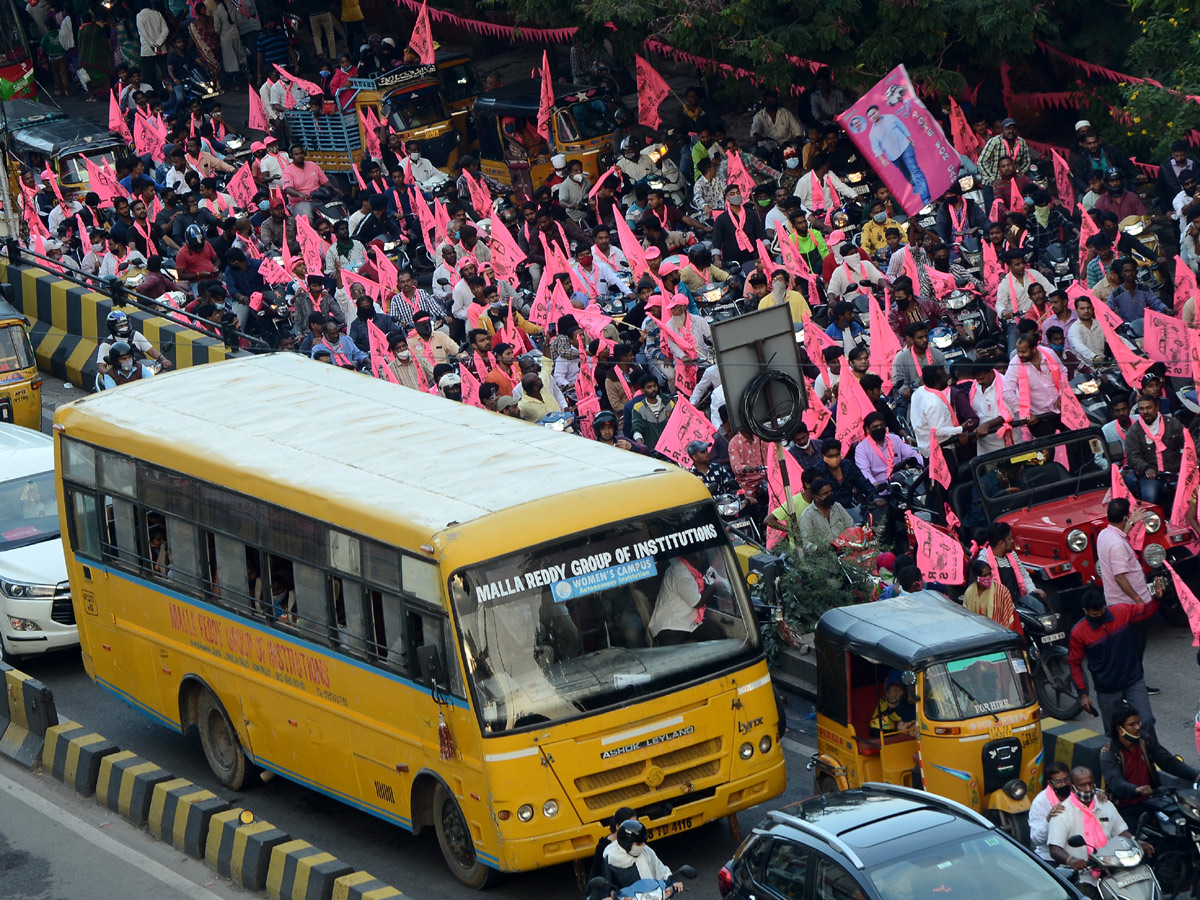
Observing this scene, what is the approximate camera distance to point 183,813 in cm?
1300

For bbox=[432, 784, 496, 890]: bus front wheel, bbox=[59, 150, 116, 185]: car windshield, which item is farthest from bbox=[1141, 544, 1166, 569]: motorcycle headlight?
bbox=[59, 150, 116, 185]: car windshield

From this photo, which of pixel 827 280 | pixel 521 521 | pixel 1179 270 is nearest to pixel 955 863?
pixel 521 521

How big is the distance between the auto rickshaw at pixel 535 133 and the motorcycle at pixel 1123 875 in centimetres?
1791

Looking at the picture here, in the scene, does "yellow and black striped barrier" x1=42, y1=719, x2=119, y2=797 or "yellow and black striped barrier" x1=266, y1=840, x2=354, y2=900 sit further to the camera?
"yellow and black striped barrier" x1=42, y1=719, x2=119, y2=797

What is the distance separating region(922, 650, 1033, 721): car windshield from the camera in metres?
10.9

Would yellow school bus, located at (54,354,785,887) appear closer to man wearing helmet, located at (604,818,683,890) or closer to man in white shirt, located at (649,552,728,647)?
man in white shirt, located at (649,552,728,647)

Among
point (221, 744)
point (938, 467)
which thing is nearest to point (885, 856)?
point (938, 467)

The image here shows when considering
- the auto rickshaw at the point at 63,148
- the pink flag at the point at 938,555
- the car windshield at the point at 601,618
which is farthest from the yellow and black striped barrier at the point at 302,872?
the auto rickshaw at the point at 63,148

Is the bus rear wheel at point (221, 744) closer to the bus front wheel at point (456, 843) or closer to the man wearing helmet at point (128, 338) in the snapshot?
the bus front wheel at point (456, 843)

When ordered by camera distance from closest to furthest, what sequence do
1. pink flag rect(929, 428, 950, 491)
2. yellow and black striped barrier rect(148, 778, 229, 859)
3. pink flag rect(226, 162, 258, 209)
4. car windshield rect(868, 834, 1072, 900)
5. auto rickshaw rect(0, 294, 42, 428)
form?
car windshield rect(868, 834, 1072, 900) < yellow and black striped barrier rect(148, 778, 229, 859) < pink flag rect(929, 428, 950, 491) < auto rickshaw rect(0, 294, 42, 428) < pink flag rect(226, 162, 258, 209)

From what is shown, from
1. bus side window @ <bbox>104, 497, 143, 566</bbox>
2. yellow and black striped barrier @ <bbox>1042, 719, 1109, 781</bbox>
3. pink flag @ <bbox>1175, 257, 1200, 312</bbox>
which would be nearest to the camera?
yellow and black striped barrier @ <bbox>1042, 719, 1109, 781</bbox>

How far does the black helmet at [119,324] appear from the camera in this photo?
70.3ft

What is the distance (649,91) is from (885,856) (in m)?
17.9

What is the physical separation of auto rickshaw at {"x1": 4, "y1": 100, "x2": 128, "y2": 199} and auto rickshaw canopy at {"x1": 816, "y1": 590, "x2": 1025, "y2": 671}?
1992cm
